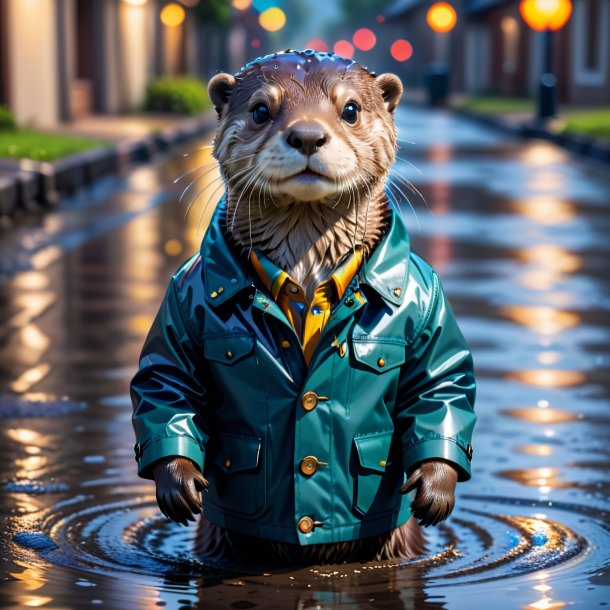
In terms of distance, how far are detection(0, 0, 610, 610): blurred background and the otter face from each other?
0.63 ft

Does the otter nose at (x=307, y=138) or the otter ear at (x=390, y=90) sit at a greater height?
the otter ear at (x=390, y=90)

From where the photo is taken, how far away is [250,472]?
4043 millimetres

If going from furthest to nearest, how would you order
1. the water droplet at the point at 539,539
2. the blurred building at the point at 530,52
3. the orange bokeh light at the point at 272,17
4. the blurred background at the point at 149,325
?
the orange bokeh light at the point at 272,17 → the blurred building at the point at 530,52 → the water droplet at the point at 539,539 → the blurred background at the point at 149,325

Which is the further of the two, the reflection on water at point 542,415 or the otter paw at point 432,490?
the reflection on water at point 542,415

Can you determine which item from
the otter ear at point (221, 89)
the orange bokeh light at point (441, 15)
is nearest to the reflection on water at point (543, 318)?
the otter ear at point (221, 89)

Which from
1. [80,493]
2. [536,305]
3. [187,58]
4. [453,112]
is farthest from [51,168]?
[187,58]

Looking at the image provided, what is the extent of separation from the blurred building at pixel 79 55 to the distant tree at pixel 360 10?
57716 mm

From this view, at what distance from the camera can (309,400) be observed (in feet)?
12.9

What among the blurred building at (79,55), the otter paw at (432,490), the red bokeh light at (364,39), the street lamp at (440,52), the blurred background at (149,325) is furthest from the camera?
the red bokeh light at (364,39)

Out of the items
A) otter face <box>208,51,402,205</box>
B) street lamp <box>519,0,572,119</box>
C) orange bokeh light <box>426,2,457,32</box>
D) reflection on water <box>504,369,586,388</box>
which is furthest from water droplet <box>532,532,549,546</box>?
orange bokeh light <box>426,2,457,32</box>

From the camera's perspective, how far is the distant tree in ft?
350

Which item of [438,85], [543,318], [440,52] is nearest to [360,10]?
[440,52]

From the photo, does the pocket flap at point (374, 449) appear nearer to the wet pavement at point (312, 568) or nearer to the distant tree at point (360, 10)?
the wet pavement at point (312, 568)

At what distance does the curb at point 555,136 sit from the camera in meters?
24.1
